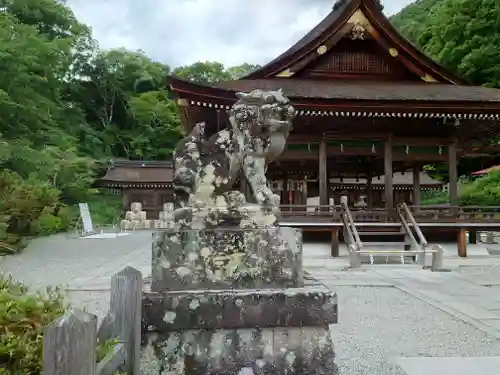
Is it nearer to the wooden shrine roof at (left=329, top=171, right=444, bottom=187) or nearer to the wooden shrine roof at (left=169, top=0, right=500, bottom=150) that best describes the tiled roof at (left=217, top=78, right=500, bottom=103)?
the wooden shrine roof at (left=169, top=0, right=500, bottom=150)

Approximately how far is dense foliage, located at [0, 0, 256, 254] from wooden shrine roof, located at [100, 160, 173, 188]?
3.22 ft

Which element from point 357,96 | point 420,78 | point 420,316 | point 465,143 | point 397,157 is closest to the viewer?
point 420,316

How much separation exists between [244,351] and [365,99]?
992 centimetres

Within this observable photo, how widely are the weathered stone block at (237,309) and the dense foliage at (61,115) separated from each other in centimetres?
932

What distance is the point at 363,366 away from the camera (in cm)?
Answer: 351

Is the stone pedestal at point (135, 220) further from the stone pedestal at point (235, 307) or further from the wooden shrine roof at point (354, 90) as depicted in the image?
the stone pedestal at point (235, 307)

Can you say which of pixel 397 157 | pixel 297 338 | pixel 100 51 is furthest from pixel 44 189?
pixel 100 51

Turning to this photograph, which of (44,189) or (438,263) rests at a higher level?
(44,189)

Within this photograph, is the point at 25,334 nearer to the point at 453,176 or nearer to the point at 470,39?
the point at 453,176

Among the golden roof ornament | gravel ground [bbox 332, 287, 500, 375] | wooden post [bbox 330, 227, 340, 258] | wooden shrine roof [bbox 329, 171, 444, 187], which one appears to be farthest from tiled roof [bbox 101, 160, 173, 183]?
gravel ground [bbox 332, 287, 500, 375]

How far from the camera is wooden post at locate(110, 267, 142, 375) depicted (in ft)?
7.37

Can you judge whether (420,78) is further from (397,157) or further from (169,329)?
(169,329)

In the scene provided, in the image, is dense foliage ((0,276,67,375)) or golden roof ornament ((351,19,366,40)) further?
golden roof ornament ((351,19,366,40))

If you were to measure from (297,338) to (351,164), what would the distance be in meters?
15.5
